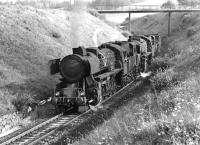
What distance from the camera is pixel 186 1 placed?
13612 centimetres

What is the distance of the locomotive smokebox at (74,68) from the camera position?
18.6 meters

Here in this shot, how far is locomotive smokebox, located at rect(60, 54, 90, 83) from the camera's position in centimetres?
1860

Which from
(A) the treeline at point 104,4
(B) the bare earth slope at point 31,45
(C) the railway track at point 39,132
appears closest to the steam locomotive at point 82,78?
(C) the railway track at point 39,132

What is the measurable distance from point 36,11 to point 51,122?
2885cm

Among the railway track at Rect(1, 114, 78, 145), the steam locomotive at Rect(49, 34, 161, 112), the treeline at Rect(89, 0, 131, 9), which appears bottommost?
the railway track at Rect(1, 114, 78, 145)

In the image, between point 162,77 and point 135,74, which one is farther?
point 135,74

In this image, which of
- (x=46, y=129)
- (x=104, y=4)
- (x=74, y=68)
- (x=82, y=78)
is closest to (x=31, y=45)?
(x=74, y=68)

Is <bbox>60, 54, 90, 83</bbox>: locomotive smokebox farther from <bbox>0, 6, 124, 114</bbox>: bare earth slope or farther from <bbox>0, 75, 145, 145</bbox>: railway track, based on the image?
<bbox>0, 6, 124, 114</bbox>: bare earth slope

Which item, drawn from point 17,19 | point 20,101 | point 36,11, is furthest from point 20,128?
point 36,11

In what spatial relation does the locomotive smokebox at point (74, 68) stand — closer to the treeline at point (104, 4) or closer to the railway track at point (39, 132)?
the railway track at point (39, 132)

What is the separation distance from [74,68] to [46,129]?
4.37 meters

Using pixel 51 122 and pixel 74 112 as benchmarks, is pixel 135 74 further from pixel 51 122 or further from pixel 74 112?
pixel 51 122

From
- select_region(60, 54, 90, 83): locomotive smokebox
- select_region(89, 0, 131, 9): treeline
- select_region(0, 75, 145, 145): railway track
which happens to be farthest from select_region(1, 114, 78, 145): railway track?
select_region(89, 0, 131, 9): treeline

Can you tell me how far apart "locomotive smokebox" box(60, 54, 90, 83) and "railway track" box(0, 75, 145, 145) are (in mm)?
2154
